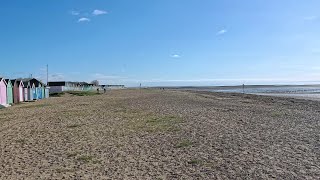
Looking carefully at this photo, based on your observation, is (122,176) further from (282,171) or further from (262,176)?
(282,171)

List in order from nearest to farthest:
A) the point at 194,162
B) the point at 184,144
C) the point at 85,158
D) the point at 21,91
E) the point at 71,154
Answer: the point at 194,162 < the point at 85,158 < the point at 71,154 < the point at 184,144 < the point at 21,91

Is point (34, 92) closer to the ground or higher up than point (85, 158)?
higher up

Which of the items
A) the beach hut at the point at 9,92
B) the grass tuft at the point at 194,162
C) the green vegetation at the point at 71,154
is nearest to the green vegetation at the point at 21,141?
the green vegetation at the point at 71,154

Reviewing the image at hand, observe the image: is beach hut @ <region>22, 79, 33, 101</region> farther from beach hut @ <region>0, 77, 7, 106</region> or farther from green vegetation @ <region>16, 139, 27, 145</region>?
green vegetation @ <region>16, 139, 27, 145</region>

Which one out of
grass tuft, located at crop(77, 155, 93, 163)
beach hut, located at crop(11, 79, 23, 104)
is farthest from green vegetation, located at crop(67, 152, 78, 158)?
beach hut, located at crop(11, 79, 23, 104)

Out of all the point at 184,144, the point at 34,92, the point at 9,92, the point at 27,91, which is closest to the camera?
the point at 184,144

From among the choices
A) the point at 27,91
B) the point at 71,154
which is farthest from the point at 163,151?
the point at 27,91

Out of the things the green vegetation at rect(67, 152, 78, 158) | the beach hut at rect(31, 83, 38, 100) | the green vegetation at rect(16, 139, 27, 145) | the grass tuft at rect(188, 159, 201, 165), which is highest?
the beach hut at rect(31, 83, 38, 100)

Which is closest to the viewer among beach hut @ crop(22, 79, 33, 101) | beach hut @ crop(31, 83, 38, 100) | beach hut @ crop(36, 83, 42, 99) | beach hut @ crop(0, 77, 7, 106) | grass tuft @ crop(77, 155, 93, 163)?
grass tuft @ crop(77, 155, 93, 163)

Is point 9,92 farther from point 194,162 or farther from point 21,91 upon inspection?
point 194,162

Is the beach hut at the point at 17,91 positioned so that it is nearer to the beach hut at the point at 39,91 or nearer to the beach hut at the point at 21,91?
the beach hut at the point at 21,91

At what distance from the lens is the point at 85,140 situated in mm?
13242

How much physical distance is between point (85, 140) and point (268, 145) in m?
6.52

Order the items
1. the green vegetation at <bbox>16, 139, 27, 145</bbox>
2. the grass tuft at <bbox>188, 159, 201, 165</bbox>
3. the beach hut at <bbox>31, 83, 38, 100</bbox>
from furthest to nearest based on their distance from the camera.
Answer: the beach hut at <bbox>31, 83, 38, 100</bbox>, the green vegetation at <bbox>16, 139, 27, 145</bbox>, the grass tuft at <bbox>188, 159, 201, 165</bbox>
